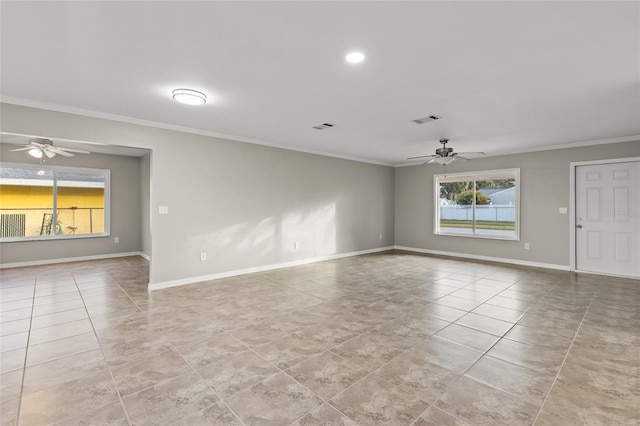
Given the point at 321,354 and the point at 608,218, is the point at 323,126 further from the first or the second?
the point at 608,218

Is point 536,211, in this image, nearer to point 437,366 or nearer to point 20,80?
point 437,366

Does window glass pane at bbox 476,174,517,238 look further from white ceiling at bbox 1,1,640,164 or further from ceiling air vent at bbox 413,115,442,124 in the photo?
ceiling air vent at bbox 413,115,442,124

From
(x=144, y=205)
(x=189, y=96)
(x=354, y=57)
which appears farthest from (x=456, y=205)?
(x=144, y=205)

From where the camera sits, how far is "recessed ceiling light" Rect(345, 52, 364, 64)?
2.47 m

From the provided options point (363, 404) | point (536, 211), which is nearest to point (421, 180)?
point (536, 211)

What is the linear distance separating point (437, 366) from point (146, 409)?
2.08 metres

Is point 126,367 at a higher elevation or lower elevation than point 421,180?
lower

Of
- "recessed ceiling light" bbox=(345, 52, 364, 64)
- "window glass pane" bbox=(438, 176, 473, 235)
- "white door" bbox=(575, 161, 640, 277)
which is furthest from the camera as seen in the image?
"window glass pane" bbox=(438, 176, 473, 235)

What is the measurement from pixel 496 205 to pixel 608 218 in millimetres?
1970

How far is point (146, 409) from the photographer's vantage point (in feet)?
6.11

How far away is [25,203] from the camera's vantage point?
6461 millimetres

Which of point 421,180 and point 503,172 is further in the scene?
point 421,180

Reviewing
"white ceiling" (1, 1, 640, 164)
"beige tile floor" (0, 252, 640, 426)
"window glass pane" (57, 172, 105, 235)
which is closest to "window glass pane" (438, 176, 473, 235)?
"beige tile floor" (0, 252, 640, 426)

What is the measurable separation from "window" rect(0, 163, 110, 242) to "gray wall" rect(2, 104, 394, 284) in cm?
386
